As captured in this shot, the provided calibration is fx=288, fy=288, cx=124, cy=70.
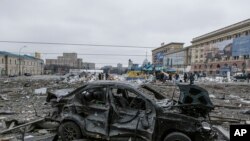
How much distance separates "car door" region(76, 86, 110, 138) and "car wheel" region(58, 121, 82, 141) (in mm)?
280

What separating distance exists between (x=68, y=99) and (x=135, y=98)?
5.89 feet

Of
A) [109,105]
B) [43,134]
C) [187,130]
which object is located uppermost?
[109,105]

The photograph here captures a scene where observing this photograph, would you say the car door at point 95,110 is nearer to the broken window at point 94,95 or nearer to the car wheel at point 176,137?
the broken window at point 94,95

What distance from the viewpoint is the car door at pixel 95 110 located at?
7113 millimetres

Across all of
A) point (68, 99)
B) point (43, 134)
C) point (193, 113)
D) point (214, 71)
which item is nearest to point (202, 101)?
point (193, 113)

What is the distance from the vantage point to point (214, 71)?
304ft

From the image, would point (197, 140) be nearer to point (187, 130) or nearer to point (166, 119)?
point (187, 130)

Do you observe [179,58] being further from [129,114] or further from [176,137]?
[176,137]

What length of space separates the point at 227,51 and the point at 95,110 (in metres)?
75.9

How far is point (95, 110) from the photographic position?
725cm

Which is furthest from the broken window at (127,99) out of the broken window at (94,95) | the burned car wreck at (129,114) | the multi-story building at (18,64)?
the multi-story building at (18,64)

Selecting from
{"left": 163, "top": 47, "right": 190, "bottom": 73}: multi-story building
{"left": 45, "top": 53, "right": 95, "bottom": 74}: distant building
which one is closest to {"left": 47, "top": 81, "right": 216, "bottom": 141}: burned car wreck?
{"left": 45, "top": 53, "right": 95, "bottom": 74}: distant building

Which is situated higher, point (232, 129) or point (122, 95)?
point (122, 95)

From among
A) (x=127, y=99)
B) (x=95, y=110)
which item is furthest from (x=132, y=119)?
(x=95, y=110)
